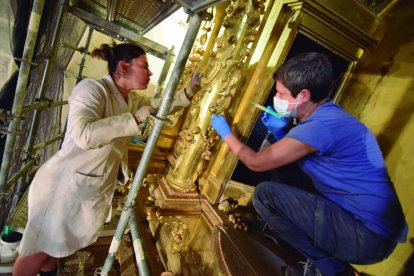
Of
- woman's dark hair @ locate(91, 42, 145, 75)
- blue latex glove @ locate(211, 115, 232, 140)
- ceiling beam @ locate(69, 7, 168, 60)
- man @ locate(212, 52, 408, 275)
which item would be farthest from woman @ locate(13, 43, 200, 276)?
man @ locate(212, 52, 408, 275)

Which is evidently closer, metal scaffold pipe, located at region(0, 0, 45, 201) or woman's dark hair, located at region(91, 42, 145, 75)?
metal scaffold pipe, located at region(0, 0, 45, 201)

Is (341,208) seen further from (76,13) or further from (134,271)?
(76,13)

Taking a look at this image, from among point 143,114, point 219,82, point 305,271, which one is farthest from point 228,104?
point 305,271

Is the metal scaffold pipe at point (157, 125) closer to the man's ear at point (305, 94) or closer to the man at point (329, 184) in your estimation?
the man at point (329, 184)

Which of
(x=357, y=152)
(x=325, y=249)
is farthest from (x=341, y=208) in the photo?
(x=357, y=152)

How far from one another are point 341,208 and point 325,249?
0.43 m

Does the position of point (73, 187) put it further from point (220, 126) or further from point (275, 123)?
point (275, 123)

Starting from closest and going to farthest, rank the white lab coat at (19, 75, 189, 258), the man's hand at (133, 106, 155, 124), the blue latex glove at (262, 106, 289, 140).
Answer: the man's hand at (133, 106, 155, 124) → the white lab coat at (19, 75, 189, 258) → the blue latex glove at (262, 106, 289, 140)

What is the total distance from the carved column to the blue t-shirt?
0.96 meters

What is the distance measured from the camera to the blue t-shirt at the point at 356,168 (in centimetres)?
189

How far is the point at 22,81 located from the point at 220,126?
6.24 ft

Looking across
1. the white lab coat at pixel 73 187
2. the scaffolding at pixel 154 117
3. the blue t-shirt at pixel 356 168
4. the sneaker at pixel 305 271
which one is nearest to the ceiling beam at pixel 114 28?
the scaffolding at pixel 154 117

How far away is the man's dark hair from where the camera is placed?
2.07m

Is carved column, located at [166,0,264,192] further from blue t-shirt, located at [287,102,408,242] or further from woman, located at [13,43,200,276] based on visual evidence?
blue t-shirt, located at [287,102,408,242]
